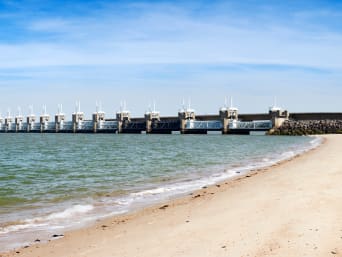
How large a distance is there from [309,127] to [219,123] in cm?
2941

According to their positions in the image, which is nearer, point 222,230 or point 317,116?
point 222,230

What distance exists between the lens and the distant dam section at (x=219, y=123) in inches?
5281

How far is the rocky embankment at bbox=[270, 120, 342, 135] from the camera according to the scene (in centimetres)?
13000

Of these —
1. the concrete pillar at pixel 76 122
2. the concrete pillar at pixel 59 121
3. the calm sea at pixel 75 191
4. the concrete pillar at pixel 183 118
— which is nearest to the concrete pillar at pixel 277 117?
the concrete pillar at pixel 183 118

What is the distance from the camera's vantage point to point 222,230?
893 centimetres

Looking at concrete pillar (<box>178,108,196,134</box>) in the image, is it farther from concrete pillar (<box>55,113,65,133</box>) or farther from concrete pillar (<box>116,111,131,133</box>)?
concrete pillar (<box>55,113,65,133</box>)

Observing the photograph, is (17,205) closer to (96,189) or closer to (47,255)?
(96,189)

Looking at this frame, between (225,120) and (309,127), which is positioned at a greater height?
(225,120)

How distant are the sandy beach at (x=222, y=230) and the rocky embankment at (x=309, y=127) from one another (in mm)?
122944

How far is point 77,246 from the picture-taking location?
8570 millimetres

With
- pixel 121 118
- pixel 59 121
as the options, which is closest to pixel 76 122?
pixel 59 121

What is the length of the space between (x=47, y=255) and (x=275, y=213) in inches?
210

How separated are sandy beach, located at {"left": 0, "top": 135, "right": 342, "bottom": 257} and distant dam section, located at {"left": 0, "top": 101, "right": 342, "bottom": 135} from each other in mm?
123649

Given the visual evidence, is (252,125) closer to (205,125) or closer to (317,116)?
(205,125)
